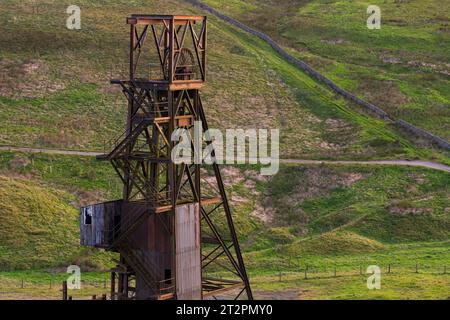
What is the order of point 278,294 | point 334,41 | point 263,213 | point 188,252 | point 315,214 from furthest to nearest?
point 334,41, point 263,213, point 315,214, point 278,294, point 188,252

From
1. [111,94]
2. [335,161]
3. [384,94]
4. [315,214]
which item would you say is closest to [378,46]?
[384,94]

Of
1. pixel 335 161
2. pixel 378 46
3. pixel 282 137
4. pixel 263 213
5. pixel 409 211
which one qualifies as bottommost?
pixel 263 213

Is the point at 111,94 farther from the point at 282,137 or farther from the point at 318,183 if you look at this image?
the point at 318,183

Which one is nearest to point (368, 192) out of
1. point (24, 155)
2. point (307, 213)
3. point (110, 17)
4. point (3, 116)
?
point (307, 213)

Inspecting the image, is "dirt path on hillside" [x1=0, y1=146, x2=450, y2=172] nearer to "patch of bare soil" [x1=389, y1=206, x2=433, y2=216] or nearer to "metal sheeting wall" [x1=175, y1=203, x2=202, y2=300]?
"patch of bare soil" [x1=389, y1=206, x2=433, y2=216]

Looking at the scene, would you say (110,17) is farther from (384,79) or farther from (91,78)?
(384,79)

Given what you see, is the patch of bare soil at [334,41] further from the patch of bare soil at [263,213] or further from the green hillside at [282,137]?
the patch of bare soil at [263,213]
